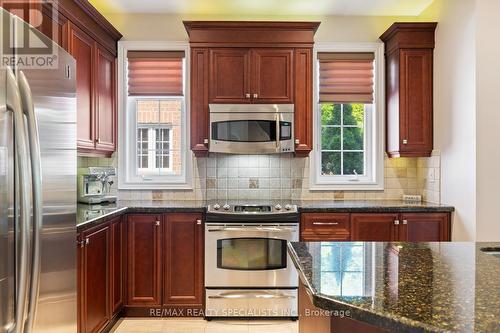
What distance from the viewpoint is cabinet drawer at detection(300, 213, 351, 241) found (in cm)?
331

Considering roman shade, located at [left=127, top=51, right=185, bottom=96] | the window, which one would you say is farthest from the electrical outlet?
roman shade, located at [left=127, top=51, right=185, bottom=96]

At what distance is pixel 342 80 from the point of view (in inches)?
154

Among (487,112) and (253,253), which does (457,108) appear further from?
(253,253)

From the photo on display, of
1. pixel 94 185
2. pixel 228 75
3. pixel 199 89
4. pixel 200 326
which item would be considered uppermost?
pixel 228 75

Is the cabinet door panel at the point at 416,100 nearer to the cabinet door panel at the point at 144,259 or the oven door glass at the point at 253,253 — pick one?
the oven door glass at the point at 253,253

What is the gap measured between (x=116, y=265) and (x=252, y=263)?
1.08 m

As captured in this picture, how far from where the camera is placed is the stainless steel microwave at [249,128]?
3516 millimetres

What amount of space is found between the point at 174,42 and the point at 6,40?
2.60m

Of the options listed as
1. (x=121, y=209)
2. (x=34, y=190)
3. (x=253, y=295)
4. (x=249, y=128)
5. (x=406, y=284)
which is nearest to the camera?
(x=406, y=284)

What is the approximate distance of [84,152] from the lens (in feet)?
10.1

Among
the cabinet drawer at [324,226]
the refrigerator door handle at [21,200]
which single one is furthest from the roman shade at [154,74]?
the refrigerator door handle at [21,200]

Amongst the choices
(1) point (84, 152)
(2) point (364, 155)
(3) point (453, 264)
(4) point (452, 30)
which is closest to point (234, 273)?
(1) point (84, 152)

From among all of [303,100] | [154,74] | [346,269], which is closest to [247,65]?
[303,100]

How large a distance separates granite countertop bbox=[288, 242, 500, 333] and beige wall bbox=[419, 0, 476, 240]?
4.87 feet
